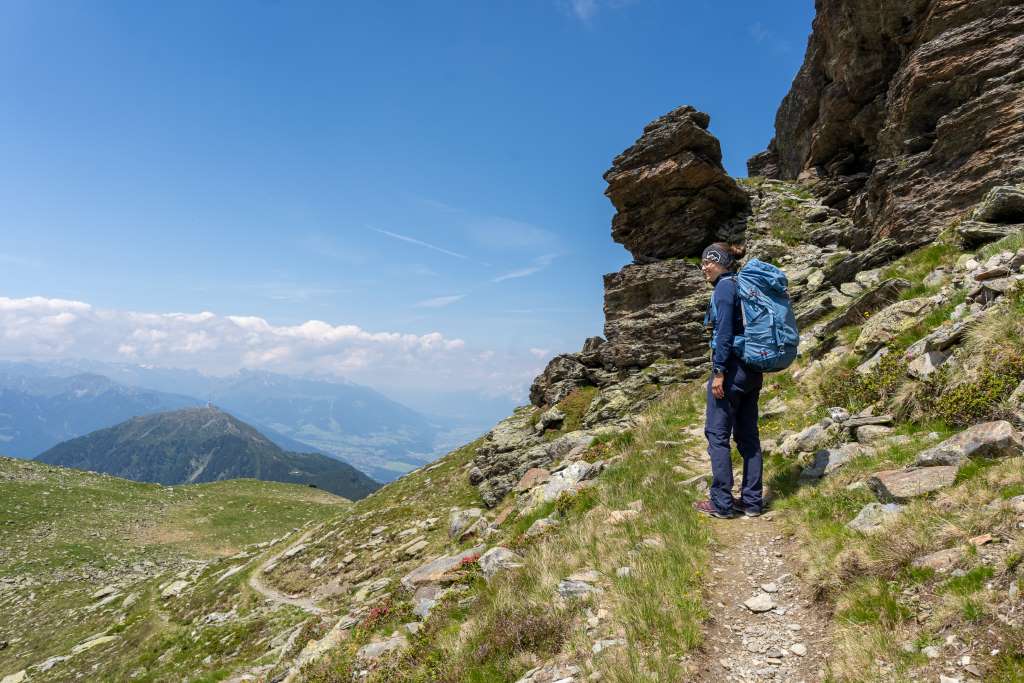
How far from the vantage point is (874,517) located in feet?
20.3

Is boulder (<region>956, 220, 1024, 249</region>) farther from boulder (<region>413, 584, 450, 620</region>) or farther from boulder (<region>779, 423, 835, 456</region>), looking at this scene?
boulder (<region>413, 584, 450, 620</region>)

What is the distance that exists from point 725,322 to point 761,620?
489 cm

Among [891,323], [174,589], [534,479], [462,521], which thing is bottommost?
[174,589]

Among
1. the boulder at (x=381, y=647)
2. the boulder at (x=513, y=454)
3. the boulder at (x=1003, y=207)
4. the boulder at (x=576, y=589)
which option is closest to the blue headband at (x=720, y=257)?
the boulder at (x=576, y=589)

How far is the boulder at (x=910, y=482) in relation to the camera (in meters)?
6.04

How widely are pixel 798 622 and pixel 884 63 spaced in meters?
38.6

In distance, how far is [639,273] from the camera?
3022 centimetres

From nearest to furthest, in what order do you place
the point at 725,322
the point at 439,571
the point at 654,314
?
1. the point at 725,322
2. the point at 439,571
3. the point at 654,314

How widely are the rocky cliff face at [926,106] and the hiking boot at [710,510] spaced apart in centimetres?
1933

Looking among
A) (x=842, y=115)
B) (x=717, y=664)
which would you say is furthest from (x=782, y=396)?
(x=842, y=115)

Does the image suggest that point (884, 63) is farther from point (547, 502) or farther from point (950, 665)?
point (950, 665)

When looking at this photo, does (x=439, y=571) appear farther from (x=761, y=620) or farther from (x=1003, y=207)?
(x=1003, y=207)

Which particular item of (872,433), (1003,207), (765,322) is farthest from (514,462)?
(1003,207)

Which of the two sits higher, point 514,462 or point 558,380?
point 558,380
